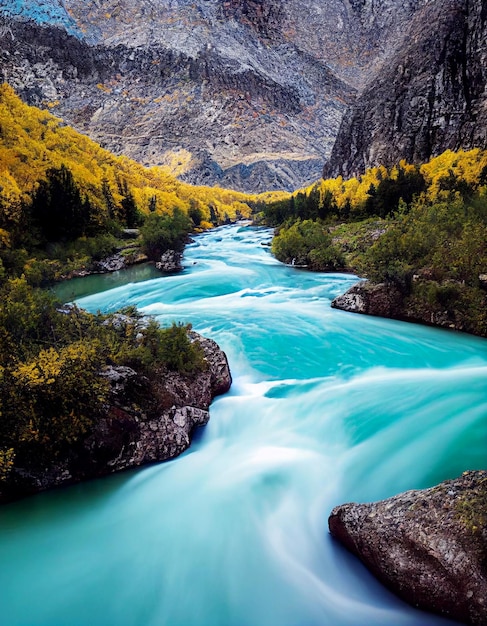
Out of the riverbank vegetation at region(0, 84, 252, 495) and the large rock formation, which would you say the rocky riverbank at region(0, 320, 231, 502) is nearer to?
the riverbank vegetation at region(0, 84, 252, 495)

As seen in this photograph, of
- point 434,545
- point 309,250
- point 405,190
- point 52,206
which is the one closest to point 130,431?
point 434,545

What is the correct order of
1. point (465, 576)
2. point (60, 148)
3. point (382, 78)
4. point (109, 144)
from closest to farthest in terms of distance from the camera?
1. point (465, 576)
2. point (60, 148)
3. point (382, 78)
4. point (109, 144)

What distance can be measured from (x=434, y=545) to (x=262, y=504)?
2.19 metres

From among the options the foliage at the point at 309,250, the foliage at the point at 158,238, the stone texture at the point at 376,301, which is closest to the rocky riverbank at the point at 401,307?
the stone texture at the point at 376,301

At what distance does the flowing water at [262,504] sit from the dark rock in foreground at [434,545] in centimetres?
22

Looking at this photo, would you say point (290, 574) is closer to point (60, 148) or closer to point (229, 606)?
point (229, 606)

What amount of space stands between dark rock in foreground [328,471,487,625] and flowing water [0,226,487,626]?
8.8 inches

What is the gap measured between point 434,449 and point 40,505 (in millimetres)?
5179

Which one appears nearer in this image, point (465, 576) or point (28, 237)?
point (465, 576)

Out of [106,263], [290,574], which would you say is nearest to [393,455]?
[290,574]

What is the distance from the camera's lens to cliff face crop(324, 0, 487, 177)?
146 ft

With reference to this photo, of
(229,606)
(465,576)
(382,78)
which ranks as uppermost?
(382,78)

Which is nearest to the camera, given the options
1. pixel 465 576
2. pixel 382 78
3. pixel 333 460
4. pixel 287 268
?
pixel 465 576

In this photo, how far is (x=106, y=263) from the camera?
23719 millimetres
